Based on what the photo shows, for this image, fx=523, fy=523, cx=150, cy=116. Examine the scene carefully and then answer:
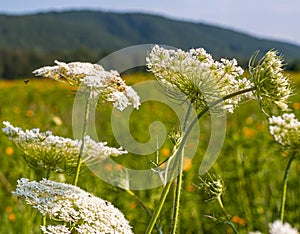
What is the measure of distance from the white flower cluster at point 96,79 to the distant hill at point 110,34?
305 feet

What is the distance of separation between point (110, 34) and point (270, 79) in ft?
443

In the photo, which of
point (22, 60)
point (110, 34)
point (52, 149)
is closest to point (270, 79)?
point (52, 149)

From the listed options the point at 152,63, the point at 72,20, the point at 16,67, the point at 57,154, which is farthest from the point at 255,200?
the point at 72,20

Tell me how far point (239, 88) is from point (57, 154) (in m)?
0.57

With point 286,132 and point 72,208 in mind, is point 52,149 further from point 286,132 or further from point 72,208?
point 286,132

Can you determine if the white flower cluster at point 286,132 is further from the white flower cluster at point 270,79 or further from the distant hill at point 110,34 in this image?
the distant hill at point 110,34

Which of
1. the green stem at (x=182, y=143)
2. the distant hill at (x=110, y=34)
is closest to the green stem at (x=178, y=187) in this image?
the green stem at (x=182, y=143)

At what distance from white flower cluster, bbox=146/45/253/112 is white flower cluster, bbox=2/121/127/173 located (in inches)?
12.3

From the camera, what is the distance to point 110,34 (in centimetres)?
13425

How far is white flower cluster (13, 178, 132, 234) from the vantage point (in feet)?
3.81

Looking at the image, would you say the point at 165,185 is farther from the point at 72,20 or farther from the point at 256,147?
the point at 72,20

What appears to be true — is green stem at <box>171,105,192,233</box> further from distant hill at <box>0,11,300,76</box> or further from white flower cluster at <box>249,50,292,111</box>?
distant hill at <box>0,11,300,76</box>

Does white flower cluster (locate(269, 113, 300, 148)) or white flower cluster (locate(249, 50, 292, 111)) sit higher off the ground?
white flower cluster (locate(249, 50, 292, 111))

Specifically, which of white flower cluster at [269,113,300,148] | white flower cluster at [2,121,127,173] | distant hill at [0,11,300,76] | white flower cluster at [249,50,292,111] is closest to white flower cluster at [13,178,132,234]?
white flower cluster at [2,121,127,173]
